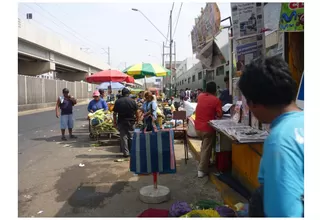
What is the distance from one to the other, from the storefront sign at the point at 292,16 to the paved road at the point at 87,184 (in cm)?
269

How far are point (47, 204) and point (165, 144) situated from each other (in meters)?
2.04

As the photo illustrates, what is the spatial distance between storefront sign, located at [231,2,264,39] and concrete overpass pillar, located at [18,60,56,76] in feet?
95.5

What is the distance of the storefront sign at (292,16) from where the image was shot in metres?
3.01

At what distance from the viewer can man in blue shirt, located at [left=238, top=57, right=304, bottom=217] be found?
1.19 meters

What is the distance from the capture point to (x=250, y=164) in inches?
162

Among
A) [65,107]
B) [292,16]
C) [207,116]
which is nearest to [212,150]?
[207,116]

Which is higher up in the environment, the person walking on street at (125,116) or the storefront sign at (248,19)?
the storefront sign at (248,19)

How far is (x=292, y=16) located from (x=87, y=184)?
167 inches

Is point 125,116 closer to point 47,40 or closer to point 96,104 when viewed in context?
point 96,104

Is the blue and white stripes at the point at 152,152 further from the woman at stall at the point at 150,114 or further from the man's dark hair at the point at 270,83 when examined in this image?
the man's dark hair at the point at 270,83

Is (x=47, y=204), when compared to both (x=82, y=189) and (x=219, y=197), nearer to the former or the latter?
(x=82, y=189)

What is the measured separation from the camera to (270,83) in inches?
52.7

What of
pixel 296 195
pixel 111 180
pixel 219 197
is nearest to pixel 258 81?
pixel 296 195

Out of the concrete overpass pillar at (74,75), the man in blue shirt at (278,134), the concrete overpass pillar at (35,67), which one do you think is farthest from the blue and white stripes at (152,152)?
the concrete overpass pillar at (74,75)
